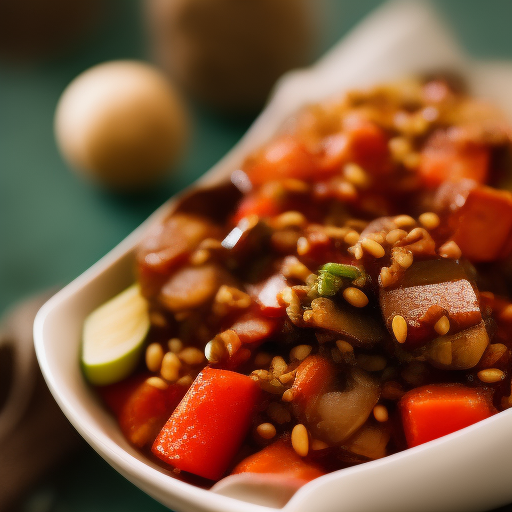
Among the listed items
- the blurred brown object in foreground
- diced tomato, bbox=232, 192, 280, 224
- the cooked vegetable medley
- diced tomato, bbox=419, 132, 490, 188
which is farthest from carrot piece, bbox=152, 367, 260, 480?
the blurred brown object in foreground

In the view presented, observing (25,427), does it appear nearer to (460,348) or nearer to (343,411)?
(343,411)

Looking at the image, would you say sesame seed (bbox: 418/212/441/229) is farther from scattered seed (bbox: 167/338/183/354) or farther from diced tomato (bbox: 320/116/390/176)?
scattered seed (bbox: 167/338/183/354)

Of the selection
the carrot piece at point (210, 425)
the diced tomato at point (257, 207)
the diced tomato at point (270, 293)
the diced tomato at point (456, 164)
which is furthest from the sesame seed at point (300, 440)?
the diced tomato at point (456, 164)

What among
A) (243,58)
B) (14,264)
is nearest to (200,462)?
(14,264)

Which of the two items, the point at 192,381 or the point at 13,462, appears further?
the point at 13,462

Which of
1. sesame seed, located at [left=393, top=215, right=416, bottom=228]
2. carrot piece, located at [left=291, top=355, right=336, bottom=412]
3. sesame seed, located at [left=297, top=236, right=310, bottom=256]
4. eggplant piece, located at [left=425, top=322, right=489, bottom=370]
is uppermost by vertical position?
sesame seed, located at [left=297, top=236, right=310, bottom=256]

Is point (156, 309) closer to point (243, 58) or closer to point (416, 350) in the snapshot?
point (416, 350)
